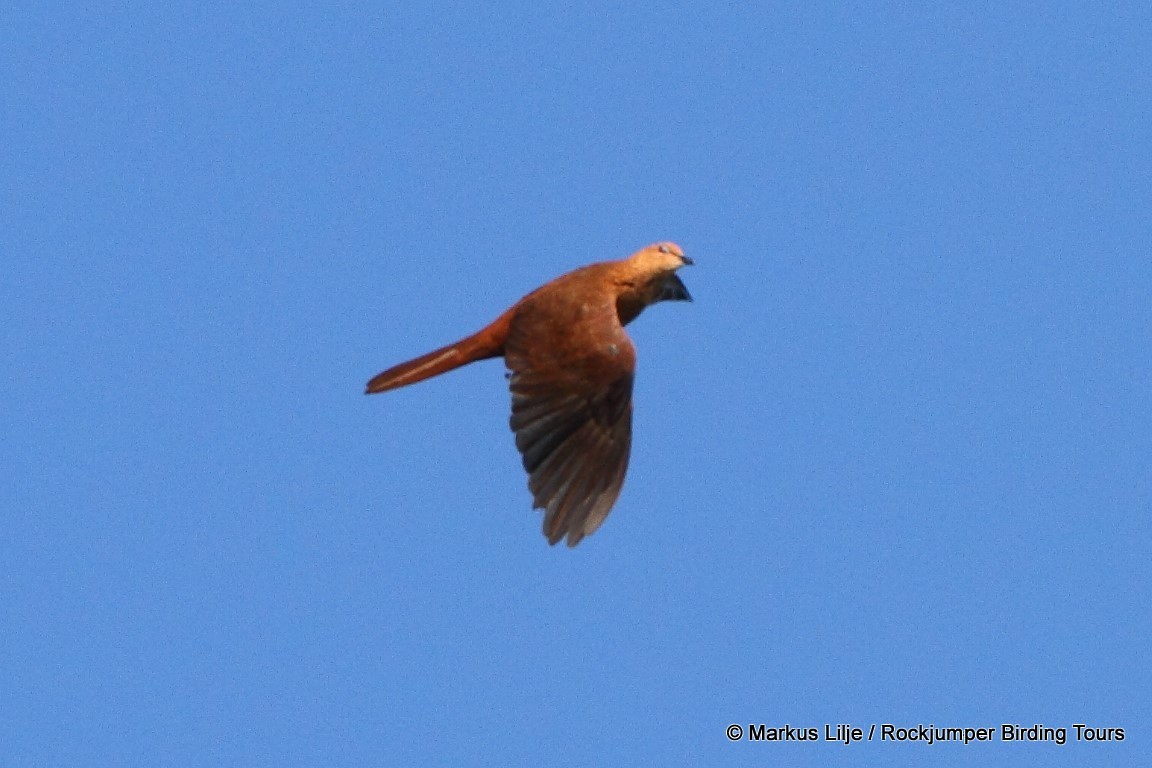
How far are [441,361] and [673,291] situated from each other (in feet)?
4.13

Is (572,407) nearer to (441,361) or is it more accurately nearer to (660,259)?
(441,361)

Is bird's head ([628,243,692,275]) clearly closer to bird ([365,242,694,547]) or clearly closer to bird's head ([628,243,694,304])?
bird's head ([628,243,694,304])

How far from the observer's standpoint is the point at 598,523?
10.4m

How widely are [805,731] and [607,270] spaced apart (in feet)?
8.16

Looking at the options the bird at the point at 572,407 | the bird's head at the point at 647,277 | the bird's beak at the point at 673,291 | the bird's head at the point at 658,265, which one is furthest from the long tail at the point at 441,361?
the bird's beak at the point at 673,291

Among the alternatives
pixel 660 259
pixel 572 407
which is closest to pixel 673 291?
pixel 660 259

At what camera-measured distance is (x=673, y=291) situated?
11367mm

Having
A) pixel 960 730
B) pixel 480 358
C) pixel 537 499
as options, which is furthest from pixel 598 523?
pixel 960 730

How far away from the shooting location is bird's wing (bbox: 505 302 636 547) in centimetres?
1039

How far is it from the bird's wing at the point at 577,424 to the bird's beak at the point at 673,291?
799 millimetres

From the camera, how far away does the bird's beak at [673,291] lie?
37.0ft

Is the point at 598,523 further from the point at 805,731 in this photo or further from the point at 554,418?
the point at 805,731

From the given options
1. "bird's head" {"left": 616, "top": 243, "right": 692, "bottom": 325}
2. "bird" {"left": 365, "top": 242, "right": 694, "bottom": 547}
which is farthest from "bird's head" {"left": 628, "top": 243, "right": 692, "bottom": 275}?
"bird" {"left": 365, "top": 242, "right": 694, "bottom": 547}

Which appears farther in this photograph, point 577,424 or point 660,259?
point 660,259
